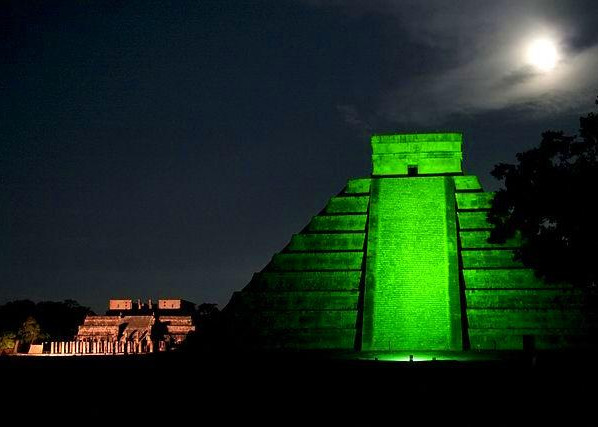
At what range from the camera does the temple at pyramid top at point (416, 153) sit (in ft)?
90.4

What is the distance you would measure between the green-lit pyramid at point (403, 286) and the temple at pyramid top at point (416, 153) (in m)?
1.04

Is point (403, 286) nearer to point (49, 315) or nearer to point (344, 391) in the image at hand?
point (344, 391)

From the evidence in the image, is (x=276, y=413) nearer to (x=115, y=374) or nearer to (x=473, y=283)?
(x=115, y=374)

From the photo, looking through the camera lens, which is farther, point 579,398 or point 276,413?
point 579,398

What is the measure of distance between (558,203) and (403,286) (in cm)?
672

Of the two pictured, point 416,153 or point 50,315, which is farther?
point 50,315

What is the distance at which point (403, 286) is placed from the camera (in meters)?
22.4

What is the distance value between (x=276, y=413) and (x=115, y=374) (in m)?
4.84

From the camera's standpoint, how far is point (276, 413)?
30.2ft

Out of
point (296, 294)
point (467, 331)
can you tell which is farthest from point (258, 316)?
point (467, 331)

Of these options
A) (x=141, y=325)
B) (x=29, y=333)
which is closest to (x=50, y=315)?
(x=141, y=325)

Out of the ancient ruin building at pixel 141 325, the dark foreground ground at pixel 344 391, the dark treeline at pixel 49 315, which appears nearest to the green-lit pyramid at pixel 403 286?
the dark foreground ground at pixel 344 391

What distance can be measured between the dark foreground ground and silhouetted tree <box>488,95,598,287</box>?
3.90 m

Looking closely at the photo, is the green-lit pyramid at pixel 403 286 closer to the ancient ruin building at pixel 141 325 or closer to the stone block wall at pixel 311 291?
the stone block wall at pixel 311 291
